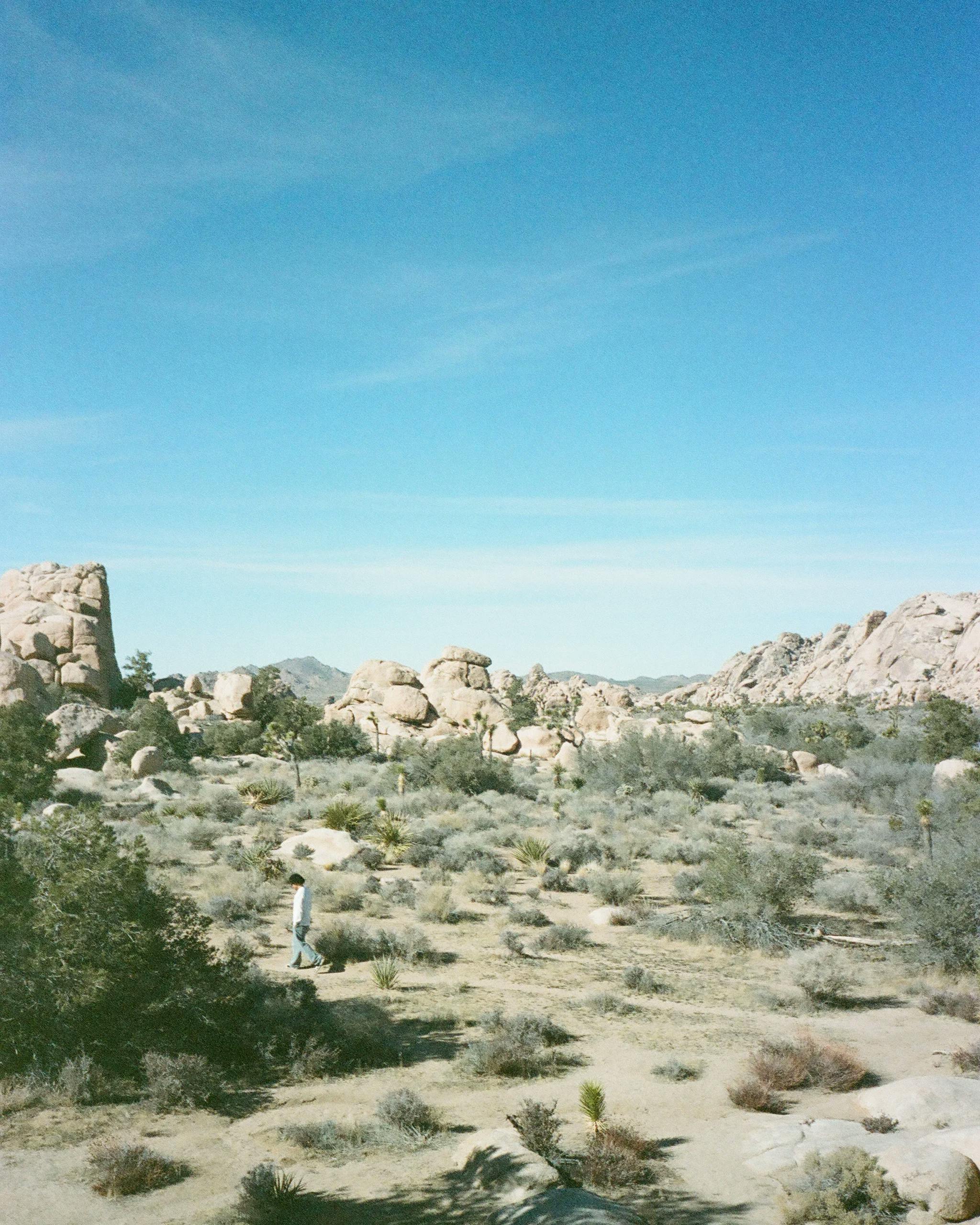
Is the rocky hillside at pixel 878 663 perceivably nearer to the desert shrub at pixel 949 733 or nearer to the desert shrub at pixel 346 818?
the desert shrub at pixel 949 733

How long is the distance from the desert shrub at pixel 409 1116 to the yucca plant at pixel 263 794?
21.9 m

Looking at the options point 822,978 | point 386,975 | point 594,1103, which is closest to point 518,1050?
point 594,1103

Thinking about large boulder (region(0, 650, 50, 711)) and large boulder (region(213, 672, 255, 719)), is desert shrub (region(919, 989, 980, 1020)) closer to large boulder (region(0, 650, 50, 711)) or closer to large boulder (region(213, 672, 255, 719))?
large boulder (region(0, 650, 50, 711))

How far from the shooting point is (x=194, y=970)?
33.9ft

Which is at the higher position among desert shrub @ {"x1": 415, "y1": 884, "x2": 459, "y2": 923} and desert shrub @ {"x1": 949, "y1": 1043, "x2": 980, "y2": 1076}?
desert shrub @ {"x1": 949, "y1": 1043, "x2": 980, "y2": 1076}

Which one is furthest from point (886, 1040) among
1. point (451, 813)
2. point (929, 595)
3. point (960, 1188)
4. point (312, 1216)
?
point (929, 595)

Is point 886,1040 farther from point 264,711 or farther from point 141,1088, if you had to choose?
point 264,711

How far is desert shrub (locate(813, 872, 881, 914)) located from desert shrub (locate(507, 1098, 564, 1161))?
1183 cm

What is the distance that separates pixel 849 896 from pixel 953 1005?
5.89m

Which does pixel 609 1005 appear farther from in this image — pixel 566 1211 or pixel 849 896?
pixel 849 896

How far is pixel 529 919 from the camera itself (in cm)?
1702

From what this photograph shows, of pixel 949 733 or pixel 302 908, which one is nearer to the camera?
pixel 302 908

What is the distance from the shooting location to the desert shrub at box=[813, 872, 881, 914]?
707 inches

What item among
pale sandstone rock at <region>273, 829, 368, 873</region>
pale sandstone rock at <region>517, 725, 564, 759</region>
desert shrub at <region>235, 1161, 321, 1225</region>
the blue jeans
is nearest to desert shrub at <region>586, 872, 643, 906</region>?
pale sandstone rock at <region>273, 829, 368, 873</region>
